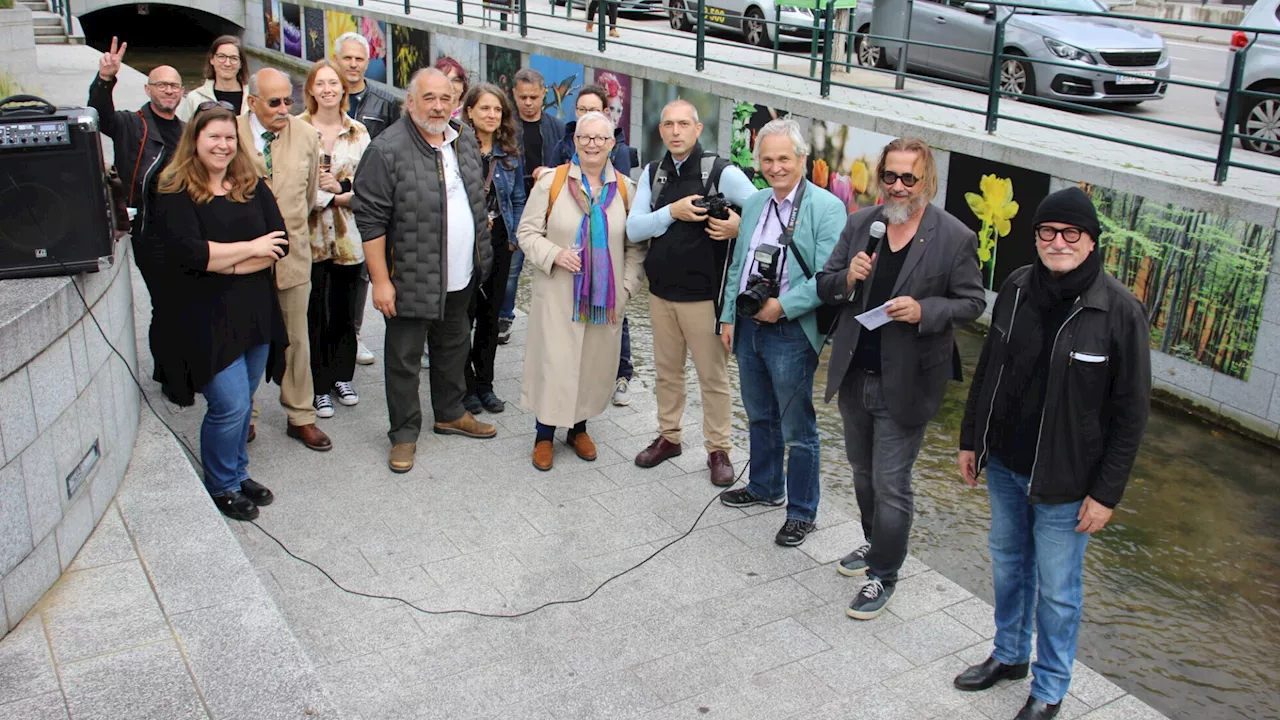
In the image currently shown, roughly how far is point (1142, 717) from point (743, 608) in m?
1.54

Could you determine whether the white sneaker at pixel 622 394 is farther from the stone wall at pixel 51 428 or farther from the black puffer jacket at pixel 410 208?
the stone wall at pixel 51 428

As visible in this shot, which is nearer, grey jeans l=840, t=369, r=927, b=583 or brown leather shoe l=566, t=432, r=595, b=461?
Result: grey jeans l=840, t=369, r=927, b=583

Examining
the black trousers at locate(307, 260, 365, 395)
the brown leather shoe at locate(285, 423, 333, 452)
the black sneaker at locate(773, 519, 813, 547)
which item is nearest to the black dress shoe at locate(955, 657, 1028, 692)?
the black sneaker at locate(773, 519, 813, 547)

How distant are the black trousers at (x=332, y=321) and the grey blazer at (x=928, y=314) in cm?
318

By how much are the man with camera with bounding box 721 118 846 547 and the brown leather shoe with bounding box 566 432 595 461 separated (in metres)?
1.07

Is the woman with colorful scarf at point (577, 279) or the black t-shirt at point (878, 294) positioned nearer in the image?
the black t-shirt at point (878, 294)

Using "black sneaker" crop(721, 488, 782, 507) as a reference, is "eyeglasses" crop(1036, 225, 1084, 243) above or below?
above

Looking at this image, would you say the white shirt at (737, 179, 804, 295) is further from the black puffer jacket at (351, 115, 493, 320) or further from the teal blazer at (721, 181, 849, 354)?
the black puffer jacket at (351, 115, 493, 320)

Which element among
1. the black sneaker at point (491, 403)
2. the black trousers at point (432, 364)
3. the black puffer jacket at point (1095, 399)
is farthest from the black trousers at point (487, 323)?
the black puffer jacket at point (1095, 399)

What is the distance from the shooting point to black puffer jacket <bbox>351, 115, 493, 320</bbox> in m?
5.62

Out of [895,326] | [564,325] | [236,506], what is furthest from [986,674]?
[236,506]

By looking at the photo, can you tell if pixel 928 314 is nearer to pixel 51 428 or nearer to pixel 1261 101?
pixel 51 428

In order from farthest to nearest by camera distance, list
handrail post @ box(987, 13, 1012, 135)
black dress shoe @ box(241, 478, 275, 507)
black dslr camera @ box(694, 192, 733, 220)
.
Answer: handrail post @ box(987, 13, 1012, 135) → black dress shoe @ box(241, 478, 275, 507) → black dslr camera @ box(694, 192, 733, 220)

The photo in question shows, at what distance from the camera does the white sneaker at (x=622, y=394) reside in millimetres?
Result: 7027
